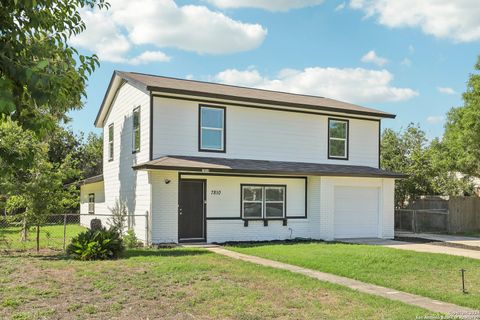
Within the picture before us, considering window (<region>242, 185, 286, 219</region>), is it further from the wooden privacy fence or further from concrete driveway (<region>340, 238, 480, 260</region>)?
the wooden privacy fence

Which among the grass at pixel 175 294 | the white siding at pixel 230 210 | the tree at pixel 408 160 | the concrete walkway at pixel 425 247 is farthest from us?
the tree at pixel 408 160

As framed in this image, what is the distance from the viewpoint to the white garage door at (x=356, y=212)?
65.8 ft

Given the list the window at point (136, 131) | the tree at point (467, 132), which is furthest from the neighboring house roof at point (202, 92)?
the tree at point (467, 132)

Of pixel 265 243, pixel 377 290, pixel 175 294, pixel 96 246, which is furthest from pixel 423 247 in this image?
pixel 175 294

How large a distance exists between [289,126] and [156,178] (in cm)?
616

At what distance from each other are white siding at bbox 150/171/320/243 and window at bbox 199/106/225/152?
1.27m

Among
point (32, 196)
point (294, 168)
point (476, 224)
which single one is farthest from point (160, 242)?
point (476, 224)

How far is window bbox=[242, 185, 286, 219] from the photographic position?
18531 millimetres

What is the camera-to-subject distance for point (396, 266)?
11.8m

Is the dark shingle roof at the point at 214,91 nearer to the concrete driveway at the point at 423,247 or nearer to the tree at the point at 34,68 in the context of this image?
the concrete driveway at the point at 423,247

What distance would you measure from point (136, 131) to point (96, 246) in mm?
7023

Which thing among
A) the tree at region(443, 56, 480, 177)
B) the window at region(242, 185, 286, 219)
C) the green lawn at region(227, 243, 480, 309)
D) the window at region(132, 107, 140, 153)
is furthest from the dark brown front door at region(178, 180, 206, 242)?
the tree at region(443, 56, 480, 177)

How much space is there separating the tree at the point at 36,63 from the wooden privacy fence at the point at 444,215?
20.8m

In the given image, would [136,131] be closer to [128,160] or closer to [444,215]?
[128,160]
